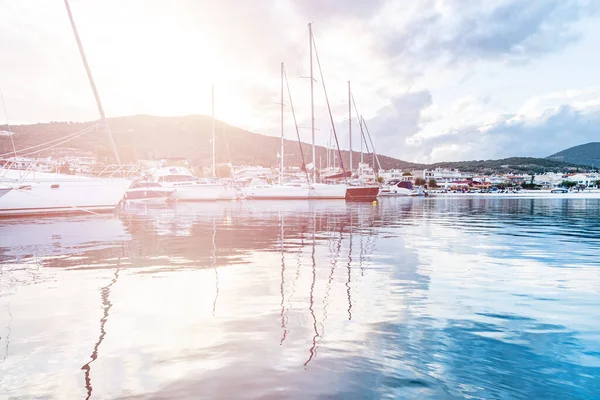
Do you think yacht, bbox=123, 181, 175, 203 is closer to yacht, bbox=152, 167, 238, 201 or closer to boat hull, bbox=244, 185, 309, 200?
yacht, bbox=152, 167, 238, 201

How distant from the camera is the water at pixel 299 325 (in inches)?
192

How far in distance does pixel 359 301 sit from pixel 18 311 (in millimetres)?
5923

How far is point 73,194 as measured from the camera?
116ft

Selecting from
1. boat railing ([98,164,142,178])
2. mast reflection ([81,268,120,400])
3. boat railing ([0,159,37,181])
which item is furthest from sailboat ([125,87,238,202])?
mast reflection ([81,268,120,400])

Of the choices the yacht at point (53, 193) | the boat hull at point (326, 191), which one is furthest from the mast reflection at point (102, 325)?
the boat hull at point (326, 191)

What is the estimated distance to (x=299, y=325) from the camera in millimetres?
6988

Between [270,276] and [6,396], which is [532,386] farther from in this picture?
[270,276]

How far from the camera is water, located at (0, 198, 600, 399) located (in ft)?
16.0

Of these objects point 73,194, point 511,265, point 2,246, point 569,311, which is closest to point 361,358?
point 569,311

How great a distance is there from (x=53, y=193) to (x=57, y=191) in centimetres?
30

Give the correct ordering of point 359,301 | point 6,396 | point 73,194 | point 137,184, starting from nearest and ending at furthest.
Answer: point 6,396
point 359,301
point 73,194
point 137,184

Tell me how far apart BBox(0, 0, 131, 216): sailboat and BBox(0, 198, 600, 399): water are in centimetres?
2041

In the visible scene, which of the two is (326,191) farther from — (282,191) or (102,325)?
(102,325)

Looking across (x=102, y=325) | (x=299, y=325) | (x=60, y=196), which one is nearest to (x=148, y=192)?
(x=60, y=196)
